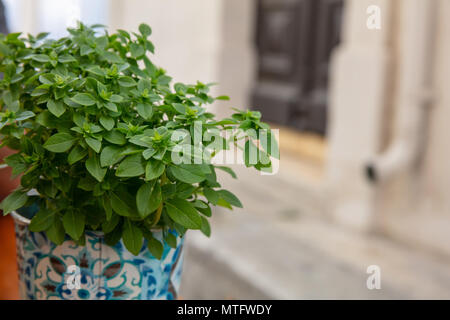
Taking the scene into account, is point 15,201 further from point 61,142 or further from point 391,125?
point 391,125

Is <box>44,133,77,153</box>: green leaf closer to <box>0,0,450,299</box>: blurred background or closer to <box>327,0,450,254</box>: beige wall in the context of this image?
<box>0,0,450,299</box>: blurred background

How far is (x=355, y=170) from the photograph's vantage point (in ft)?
8.64

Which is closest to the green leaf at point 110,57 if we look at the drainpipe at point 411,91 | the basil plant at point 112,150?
the basil plant at point 112,150

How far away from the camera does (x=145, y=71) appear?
0.59 metres

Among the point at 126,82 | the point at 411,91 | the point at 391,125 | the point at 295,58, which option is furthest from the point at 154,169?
the point at 295,58

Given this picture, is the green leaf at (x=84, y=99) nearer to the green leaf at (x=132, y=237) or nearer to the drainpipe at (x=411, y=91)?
the green leaf at (x=132, y=237)

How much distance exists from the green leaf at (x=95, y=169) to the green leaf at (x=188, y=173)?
6 cm

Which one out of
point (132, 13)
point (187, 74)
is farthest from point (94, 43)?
point (132, 13)

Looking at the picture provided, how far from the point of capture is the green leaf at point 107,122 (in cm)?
48

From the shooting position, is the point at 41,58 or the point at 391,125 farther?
the point at 391,125

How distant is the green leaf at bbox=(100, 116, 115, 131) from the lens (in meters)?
0.48

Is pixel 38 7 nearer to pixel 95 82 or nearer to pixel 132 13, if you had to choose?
pixel 132 13

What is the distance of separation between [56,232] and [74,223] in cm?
2

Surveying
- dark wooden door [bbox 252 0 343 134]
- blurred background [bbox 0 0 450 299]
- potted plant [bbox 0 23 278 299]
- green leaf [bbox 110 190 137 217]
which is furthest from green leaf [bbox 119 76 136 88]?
dark wooden door [bbox 252 0 343 134]
